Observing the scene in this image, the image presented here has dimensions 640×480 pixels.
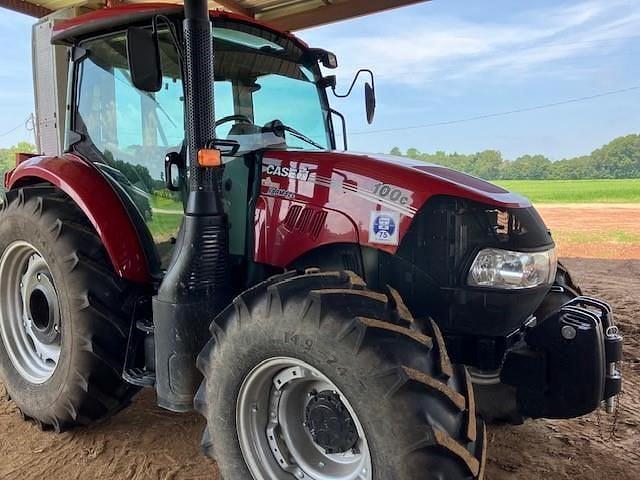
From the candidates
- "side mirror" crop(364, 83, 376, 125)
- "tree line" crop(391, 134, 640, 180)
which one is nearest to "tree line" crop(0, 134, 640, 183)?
"tree line" crop(391, 134, 640, 180)

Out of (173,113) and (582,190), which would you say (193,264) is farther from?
(582,190)

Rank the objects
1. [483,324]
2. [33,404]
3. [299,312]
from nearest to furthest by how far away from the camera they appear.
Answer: [299,312] < [483,324] < [33,404]

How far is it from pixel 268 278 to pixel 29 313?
1.78 metres

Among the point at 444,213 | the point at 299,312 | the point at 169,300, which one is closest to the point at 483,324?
the point at 444,213

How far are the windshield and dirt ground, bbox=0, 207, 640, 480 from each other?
1584 mm

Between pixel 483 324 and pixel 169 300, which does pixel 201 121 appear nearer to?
pixel 169 300

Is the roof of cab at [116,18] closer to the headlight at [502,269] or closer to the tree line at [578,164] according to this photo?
the headlight at [502,269]

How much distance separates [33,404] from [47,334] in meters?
0.40

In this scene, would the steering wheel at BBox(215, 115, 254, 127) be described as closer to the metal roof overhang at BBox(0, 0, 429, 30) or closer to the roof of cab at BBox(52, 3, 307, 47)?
the roof of cab at BBox(52, 3, 307, 47)

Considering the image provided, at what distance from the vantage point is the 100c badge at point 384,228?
7.21ft

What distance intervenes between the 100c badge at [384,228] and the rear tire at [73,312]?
1442 millimetres

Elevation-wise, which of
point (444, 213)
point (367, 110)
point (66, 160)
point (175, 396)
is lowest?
point (175, 396)

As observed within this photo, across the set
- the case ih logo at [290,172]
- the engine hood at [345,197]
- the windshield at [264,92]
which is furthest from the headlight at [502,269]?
the windshield at [264,92]

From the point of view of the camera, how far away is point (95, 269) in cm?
278
